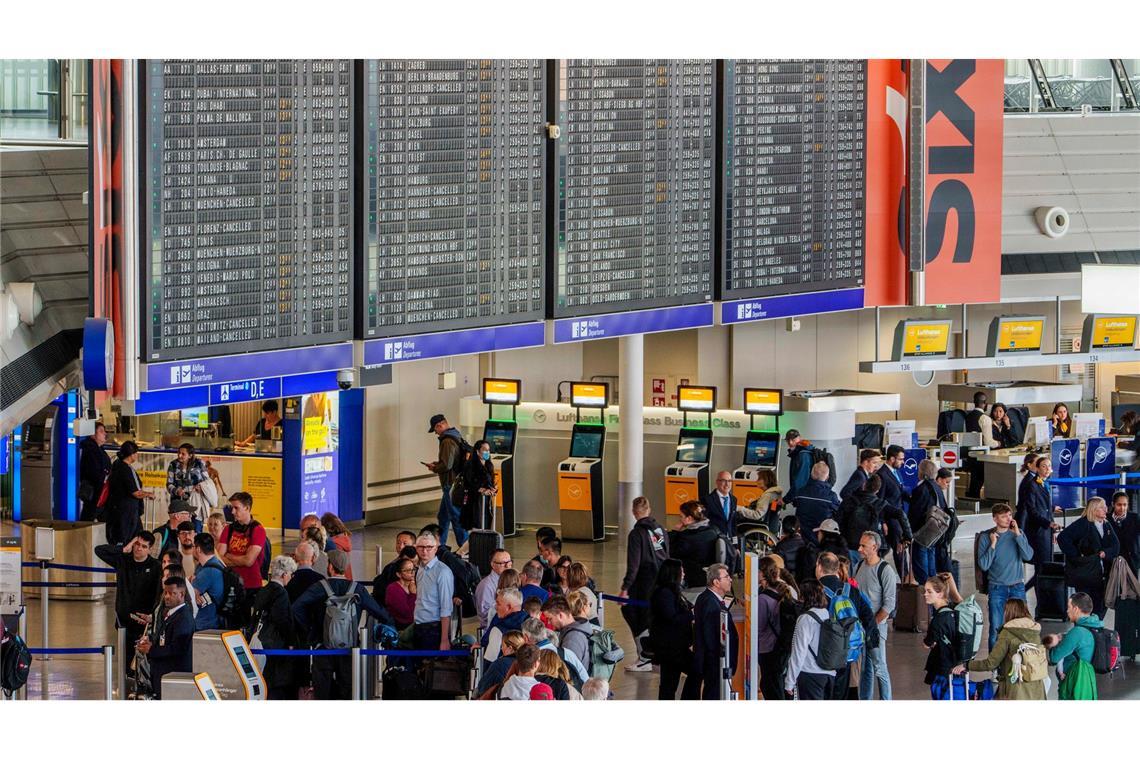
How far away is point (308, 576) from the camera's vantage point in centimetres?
1052

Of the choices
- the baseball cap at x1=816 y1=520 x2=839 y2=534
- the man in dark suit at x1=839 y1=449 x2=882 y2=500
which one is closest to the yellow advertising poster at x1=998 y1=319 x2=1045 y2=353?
the man in dark suit at x1=839 y1=449 x2=882 y2=500

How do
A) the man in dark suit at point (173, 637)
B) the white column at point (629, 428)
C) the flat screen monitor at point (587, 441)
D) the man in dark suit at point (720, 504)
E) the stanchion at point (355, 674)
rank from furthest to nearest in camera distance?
the flat screen monitor at point (587, 441) → the white column at point (629, 428) → the man in dark suit at point (720, 504) → the stanchion at point (355, 674) → the man in dark suit at point (173, 637)

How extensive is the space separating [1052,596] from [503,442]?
262 inches

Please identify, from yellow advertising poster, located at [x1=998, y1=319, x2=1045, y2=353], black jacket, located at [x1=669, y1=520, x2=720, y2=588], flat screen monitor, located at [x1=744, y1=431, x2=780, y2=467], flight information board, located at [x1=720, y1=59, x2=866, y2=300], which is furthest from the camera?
yellow advertising poster, located at [x1=998, y1=319, x2=1045, y2=353]

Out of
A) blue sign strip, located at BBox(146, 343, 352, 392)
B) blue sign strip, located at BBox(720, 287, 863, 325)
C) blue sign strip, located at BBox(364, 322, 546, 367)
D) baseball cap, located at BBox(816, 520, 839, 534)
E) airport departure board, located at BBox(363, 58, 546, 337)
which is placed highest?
airport departure board, located at BBox(363, 58, 546, 337)

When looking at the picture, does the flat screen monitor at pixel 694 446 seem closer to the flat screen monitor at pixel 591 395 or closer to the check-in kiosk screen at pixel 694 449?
the check-in kiosk screen at pixel 694 449

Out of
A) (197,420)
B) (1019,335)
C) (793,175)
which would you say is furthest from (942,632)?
(197,420)

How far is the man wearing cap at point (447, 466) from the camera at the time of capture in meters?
16.8

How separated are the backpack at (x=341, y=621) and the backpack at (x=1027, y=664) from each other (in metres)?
3.68

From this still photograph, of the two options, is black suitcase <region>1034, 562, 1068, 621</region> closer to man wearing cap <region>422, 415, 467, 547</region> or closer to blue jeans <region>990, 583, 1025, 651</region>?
blue jeans <region>990, 583, 1025, 651</region>

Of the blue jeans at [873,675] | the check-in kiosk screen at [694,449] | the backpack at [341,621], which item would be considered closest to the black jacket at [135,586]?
the backpack at [341,621]

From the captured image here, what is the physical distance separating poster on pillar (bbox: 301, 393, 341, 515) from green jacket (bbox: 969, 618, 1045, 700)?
30.3 ft

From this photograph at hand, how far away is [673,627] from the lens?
418 inches

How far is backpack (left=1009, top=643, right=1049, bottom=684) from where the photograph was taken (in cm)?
991
